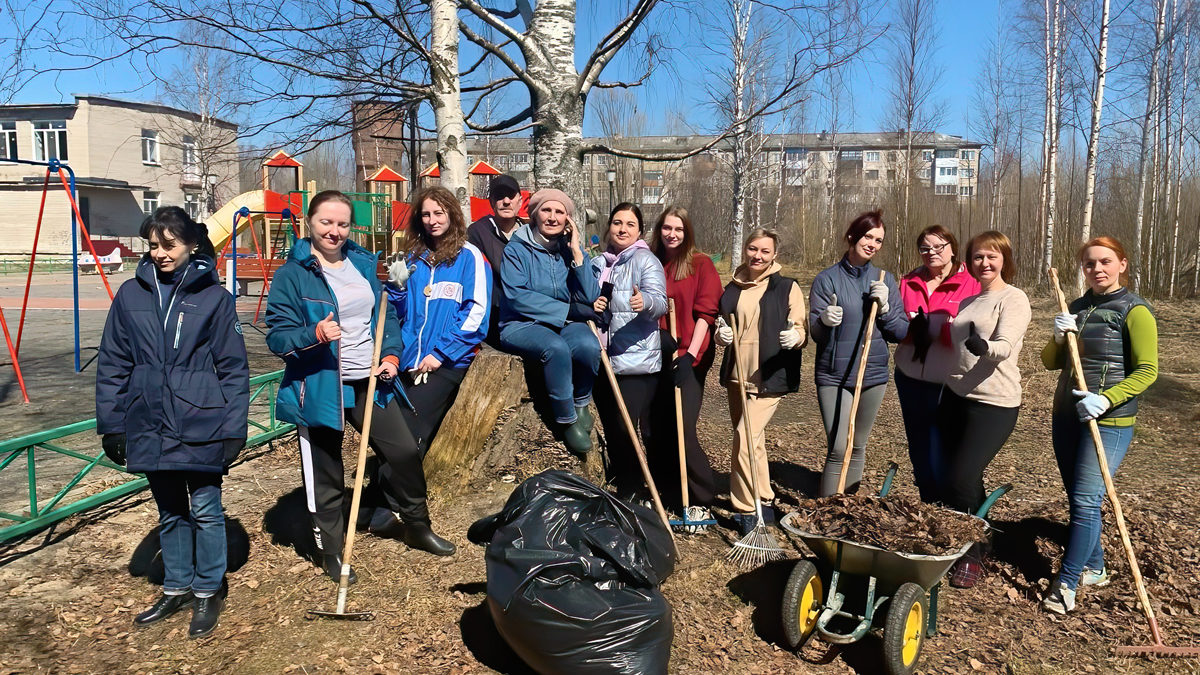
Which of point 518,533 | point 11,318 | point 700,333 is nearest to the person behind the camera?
point 518,533

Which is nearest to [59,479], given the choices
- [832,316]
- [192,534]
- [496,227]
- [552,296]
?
[192,534]

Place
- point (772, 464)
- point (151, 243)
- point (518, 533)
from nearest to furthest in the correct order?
point (518, 533)
point (151, 243)
point (772, 464)

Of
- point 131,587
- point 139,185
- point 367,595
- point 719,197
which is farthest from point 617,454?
point 139,185

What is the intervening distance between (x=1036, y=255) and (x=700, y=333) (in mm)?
17098

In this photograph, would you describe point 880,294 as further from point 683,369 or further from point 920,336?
point 683,369

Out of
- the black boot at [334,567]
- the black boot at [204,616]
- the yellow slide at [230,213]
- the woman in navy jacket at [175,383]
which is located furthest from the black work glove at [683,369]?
the yellow slide at [230,213]

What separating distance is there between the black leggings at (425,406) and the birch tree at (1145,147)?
52.4 ft

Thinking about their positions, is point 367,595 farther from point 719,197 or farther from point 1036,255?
point 719,197

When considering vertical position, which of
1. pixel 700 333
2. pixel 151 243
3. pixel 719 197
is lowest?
pixel 700 333

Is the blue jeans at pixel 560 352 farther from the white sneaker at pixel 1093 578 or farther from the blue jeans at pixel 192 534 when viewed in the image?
the white sneaker at pixel 1093 578

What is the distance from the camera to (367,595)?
11.3ft

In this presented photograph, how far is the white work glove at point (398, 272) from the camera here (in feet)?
11.9

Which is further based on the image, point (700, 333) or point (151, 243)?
point (700, 333)

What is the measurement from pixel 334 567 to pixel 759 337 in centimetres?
246
